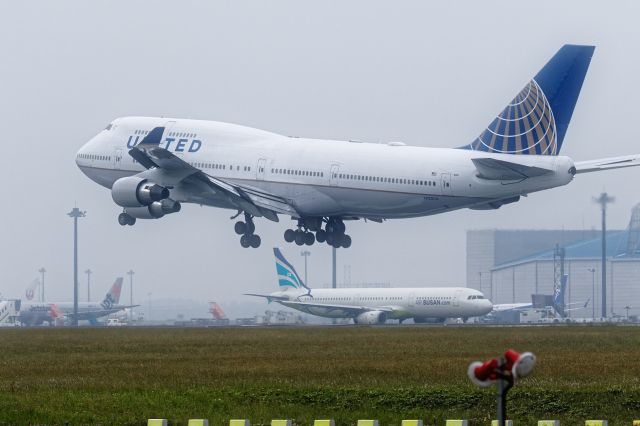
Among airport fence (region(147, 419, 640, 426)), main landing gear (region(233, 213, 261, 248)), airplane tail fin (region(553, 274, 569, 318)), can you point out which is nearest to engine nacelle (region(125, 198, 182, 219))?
main landing gear (region(233, 213, 261, 248))

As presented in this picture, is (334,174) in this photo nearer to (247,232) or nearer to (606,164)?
(247,232)

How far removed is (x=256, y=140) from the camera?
263ft

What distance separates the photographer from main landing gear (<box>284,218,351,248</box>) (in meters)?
82.4

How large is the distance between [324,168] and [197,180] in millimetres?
8335

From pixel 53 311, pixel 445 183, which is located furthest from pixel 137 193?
pixel 53 311

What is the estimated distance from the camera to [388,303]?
125m

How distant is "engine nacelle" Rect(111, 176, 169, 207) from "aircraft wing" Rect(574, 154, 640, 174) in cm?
2380

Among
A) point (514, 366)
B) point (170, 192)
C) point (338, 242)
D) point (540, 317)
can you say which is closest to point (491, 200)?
point (338, 242)

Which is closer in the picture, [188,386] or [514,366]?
[514,366]

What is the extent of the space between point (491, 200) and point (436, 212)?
13.5 feet

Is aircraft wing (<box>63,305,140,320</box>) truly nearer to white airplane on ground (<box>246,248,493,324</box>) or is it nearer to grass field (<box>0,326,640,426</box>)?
white airplane on ground (<box>246,248,493,324</box>)

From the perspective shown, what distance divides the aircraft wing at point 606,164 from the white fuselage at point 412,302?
158 feet

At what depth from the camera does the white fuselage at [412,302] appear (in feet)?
391

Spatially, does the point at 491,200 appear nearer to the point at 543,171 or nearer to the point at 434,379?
the point at 543,171
